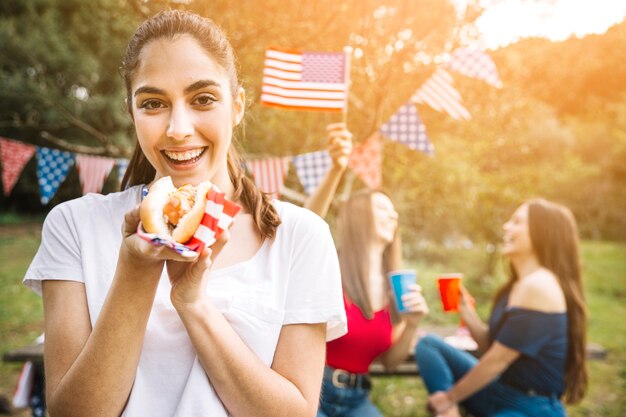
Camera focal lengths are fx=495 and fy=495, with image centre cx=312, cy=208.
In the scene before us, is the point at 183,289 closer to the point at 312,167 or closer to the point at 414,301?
the point at 414,301

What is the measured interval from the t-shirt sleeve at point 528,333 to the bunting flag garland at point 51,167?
3565mm

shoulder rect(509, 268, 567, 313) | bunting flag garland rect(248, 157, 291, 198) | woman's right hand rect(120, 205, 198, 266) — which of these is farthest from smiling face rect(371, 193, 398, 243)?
woman's right hand rect(120, 205, 198, 266)

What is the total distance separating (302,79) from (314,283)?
2347 mm

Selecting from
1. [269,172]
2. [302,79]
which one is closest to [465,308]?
[269,172]

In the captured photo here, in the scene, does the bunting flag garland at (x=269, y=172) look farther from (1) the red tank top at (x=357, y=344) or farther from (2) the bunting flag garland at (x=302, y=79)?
(1) the red tank top at (x=357, y=344)

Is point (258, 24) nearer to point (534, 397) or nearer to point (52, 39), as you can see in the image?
point (534, 397)

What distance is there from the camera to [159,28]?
1.27m

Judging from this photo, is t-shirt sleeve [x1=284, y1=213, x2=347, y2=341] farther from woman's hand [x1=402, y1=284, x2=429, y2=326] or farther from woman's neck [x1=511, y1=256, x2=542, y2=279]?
Result: woman's neck [x1=511, y1=256, x2=542, y2=279]

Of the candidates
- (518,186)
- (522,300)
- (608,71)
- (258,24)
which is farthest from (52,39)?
(608,71)

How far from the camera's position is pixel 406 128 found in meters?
3.68

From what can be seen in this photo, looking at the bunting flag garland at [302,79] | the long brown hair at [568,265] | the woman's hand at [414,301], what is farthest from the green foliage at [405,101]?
the long brown hair at [568,265]

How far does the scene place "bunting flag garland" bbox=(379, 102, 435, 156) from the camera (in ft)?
12.0

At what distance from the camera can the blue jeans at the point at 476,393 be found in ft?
9.03

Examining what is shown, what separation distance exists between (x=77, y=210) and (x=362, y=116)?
Result: 4.25 meters
